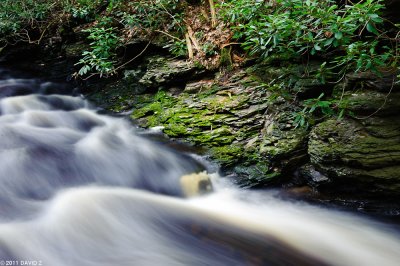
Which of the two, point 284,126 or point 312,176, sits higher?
point 284,126

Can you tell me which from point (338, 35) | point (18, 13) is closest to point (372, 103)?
point (338, 35)

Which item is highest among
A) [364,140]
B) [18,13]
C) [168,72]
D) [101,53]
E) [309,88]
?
[18,13]

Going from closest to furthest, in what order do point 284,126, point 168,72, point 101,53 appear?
point 284,126 < point 168,72 < point 101,53

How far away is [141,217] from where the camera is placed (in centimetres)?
352

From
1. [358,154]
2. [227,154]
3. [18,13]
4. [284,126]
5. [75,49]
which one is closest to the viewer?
[358,154]

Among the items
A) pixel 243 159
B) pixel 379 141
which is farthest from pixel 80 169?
pixel 379 141

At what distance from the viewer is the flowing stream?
113 inches

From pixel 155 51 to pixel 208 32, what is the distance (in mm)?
1256

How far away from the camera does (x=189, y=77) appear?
5.38 meters

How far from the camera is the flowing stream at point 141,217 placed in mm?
2877

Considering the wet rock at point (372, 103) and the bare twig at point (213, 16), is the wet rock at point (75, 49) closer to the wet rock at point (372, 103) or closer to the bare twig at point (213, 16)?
the bare twig at point (213, 16)

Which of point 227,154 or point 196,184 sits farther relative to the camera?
point 227,154

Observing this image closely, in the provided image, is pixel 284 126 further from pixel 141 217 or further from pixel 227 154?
pixel 141 217

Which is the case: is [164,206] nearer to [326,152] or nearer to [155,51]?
[326,152]
